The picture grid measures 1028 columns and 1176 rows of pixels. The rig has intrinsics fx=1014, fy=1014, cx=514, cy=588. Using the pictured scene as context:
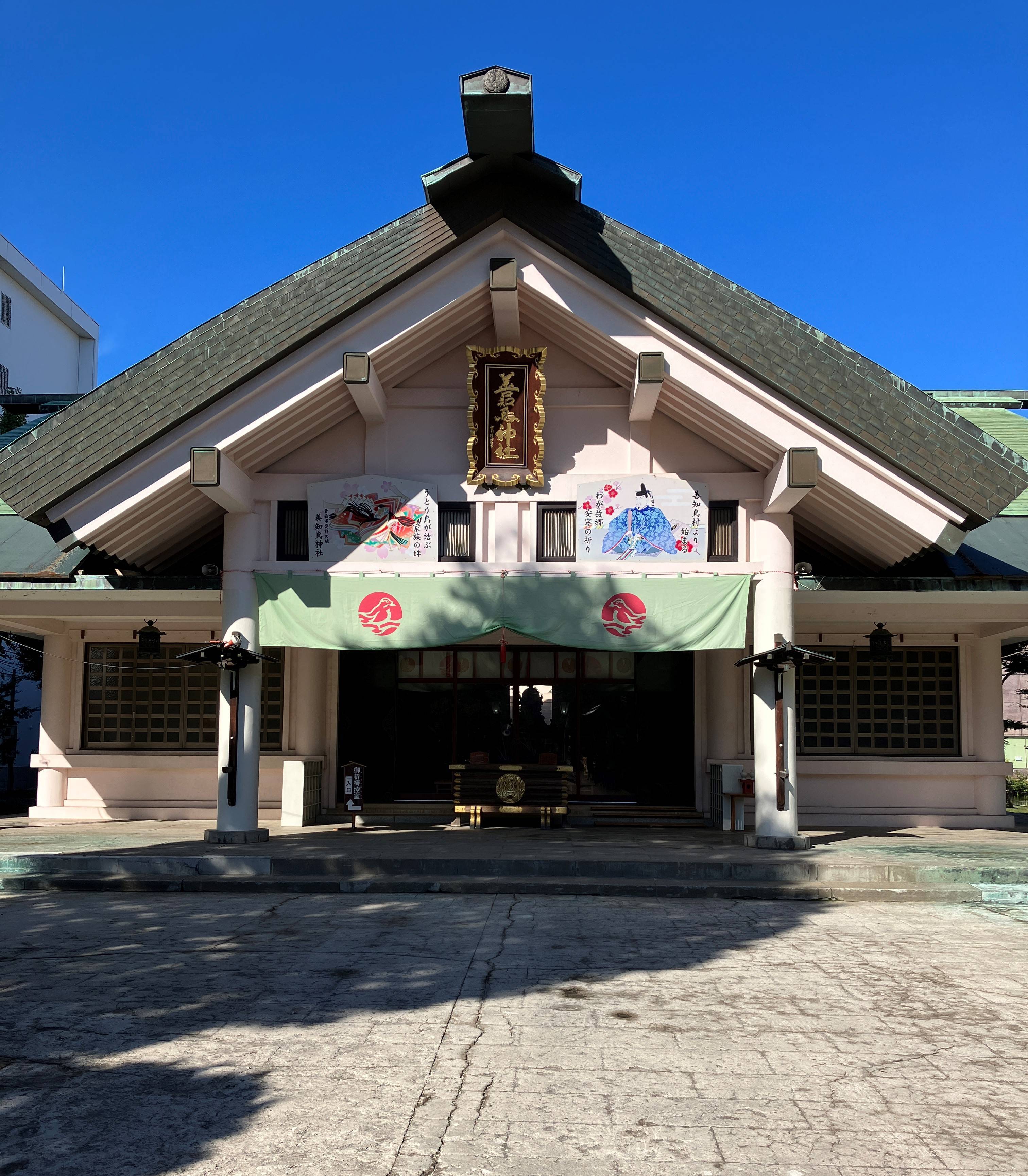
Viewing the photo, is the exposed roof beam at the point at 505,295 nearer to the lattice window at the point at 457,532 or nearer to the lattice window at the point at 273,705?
the lattice window at the point at 457,532

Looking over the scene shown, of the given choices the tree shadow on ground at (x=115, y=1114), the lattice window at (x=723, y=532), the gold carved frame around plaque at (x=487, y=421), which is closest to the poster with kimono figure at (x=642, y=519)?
the lattice window at (x=723, y=532)

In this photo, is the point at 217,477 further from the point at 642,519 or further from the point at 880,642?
the point at 880,642

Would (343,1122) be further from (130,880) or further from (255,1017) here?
(130,880)

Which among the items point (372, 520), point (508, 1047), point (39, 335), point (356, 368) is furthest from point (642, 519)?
point (39, 335)

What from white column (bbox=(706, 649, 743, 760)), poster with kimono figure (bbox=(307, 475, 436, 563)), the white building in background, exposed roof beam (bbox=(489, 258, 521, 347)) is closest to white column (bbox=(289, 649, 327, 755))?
poster with kimono figure (bbox=(307, 475, 436, 563))

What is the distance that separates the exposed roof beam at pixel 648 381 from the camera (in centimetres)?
1173

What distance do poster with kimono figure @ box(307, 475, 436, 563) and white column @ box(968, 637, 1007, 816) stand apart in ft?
29.3

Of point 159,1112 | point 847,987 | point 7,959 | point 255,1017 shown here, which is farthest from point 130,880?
point 847,987

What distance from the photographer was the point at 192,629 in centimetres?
1591

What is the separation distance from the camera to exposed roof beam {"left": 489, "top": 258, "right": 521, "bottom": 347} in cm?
1191

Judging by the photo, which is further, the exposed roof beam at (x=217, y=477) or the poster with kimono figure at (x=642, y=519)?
the poster with kimono figure at (x=642, y=519)

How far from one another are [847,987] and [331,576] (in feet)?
25.6

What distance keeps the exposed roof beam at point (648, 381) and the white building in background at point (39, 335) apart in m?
26.4

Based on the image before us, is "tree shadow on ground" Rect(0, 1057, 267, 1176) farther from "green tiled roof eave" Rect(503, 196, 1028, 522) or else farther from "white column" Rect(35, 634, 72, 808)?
"white column" Rect(35, 634, 72, 808)
